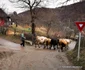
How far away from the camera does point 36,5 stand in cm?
4588

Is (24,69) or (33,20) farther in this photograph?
(33,20)

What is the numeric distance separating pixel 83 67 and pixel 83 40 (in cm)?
656

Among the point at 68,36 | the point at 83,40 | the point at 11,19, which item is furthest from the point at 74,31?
the point at 83,40

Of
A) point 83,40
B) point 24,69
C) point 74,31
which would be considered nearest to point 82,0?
point 83,40

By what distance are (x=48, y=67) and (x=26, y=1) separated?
34434 mm

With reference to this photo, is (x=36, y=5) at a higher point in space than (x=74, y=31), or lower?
higher

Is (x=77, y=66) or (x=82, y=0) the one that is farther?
(x=82, y=0)

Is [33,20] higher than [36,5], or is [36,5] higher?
[36,5]


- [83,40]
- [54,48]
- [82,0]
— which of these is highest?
[82,0]

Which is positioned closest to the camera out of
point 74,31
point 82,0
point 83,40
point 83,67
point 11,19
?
point 83,67

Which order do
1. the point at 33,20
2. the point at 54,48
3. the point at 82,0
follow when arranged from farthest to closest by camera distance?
the point at 33,20 < the point at 54,48 < the point at 82,0

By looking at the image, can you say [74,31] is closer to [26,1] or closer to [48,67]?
[26,1]

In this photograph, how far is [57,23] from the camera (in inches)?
2217

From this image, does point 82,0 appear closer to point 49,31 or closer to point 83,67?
point 83,67
